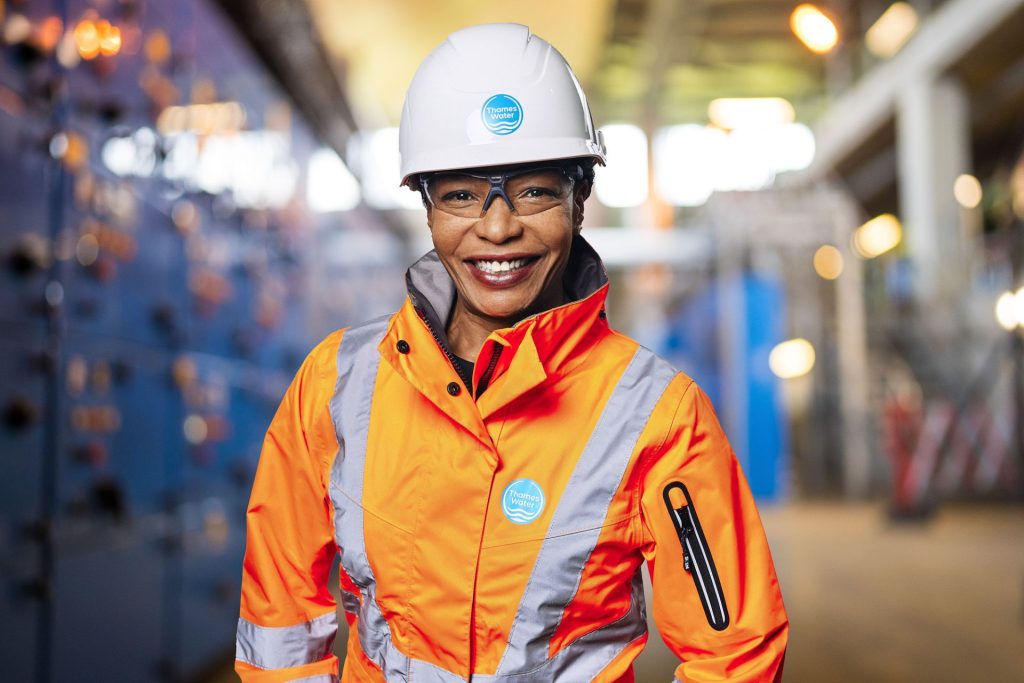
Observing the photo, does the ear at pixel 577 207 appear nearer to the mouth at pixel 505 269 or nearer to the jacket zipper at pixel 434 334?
the mouth at pixel 505 269

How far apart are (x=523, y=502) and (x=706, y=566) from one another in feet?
0.95

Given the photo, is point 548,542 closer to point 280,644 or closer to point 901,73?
point 280,644

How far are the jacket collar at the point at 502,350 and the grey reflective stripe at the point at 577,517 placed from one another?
0.12 m

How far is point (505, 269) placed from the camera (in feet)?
5.40

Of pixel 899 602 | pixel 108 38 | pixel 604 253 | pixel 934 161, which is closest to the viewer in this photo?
pixel 108 38

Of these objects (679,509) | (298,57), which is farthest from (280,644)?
(298,57)

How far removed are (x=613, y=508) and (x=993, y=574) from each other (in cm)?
645

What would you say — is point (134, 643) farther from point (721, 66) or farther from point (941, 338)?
point (721, 66)

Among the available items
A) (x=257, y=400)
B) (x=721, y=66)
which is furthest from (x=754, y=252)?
(x=257, y=400)

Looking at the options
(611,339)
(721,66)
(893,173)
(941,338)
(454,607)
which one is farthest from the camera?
(721,66)

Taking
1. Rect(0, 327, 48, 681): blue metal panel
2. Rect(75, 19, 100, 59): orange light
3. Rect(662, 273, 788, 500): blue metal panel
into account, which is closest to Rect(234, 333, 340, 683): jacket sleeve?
Rect(0, 327, 48, 681): blue metal panel

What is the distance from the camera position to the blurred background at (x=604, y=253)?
3.03 metres

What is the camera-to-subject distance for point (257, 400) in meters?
5.48

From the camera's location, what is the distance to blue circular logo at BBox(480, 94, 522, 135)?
1.65 metres
